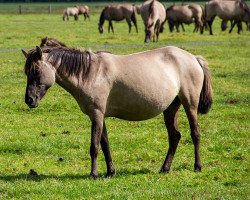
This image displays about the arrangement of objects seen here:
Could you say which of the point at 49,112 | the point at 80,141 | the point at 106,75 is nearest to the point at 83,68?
the point at 106,75

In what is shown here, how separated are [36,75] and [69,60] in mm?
549

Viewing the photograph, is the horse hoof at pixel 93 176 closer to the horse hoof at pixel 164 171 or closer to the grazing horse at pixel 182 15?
the horse hoof at pixel 164 171

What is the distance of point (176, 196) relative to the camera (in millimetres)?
8289

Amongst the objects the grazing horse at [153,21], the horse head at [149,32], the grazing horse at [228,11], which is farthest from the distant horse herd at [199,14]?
the horse head at [149,32]

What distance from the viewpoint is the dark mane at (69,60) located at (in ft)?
29.6

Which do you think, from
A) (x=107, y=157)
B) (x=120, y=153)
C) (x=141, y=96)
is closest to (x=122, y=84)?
(x=141, y=96)

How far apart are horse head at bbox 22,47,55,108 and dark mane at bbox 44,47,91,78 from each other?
154 millimetres

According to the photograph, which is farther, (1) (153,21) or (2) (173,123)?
(1) (153,21)

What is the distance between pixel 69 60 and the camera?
9.09 metres

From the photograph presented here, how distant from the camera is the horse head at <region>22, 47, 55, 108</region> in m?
8.80

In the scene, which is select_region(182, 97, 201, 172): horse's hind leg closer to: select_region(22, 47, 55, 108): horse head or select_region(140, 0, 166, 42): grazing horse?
select_region(22, 47, 55, 108): horse head

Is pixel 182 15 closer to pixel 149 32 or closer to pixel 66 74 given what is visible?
pixel 149 32

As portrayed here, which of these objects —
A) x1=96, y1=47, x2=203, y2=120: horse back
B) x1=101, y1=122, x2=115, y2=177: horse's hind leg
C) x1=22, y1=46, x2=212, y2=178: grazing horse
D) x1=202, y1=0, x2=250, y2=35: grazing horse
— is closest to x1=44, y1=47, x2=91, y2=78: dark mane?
x1=22, y1=46, x2=212, y2=178: grazing horse

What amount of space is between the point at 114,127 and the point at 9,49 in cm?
1699
